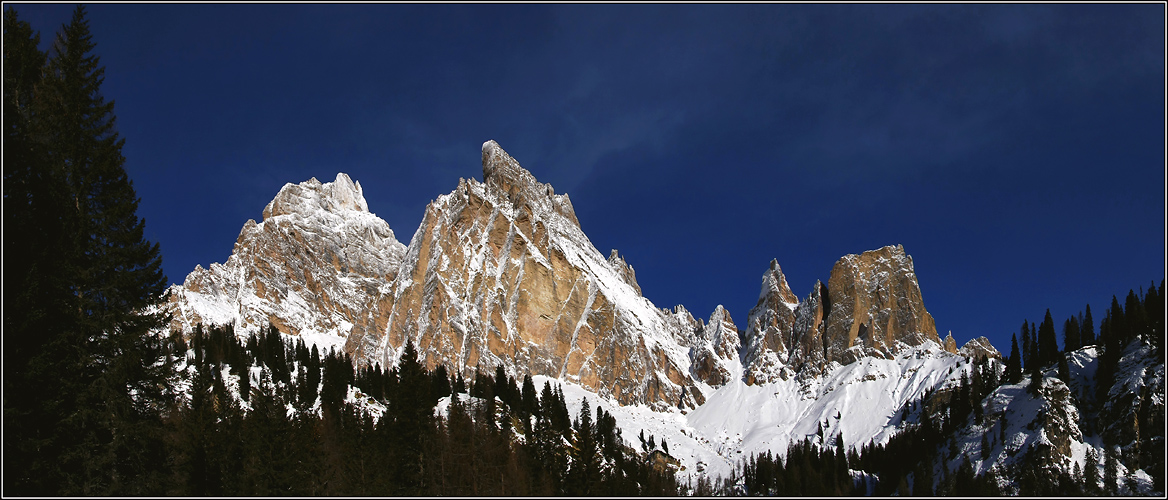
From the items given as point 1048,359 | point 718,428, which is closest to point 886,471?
point 1048,359

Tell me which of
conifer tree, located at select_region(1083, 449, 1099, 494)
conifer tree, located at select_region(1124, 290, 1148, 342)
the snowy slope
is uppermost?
conifer tree, located at select_region(1124, 290, 1148, 342)

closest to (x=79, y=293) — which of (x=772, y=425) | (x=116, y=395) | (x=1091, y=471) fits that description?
(x=116, y=395)

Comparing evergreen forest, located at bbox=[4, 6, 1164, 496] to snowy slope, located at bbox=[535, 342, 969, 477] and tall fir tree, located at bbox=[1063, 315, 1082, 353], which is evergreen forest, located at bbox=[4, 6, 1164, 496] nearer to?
tall fir tree, located at bbox=[1063, 315, 1082, 353]

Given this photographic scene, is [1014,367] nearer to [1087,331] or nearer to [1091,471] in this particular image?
[1087,331]

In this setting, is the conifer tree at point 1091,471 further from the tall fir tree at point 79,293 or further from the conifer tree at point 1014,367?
the tall fir tree at point 79,293

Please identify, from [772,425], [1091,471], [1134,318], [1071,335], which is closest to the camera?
[1091,471]

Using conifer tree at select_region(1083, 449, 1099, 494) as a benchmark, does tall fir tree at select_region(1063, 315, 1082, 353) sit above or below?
above

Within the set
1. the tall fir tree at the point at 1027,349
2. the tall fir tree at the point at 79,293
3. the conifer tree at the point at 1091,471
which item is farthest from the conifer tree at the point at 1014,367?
the tall fir tree at the point at 79,293

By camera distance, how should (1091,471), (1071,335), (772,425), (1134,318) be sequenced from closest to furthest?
(1091,471), (1134,318), (1071,335), (772,425)

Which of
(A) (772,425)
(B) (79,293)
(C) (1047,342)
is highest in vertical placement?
(C) (1047,342)

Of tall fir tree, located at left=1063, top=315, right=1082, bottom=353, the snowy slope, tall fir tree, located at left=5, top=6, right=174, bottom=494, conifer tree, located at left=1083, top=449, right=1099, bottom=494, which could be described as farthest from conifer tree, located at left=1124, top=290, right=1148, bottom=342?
tall fir tree, located at left=5, top=6, right=174, bottom=494

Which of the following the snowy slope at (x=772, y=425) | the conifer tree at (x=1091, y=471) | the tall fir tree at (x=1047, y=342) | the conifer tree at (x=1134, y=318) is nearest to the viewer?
the conifer tree at (x=1091, y=471)

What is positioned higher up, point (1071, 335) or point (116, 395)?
point (1071, 335)

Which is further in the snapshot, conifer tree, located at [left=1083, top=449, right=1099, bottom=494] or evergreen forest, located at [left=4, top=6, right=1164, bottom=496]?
conifer tree, located at [left=1083, top=449, right=1099, bottom=494]
